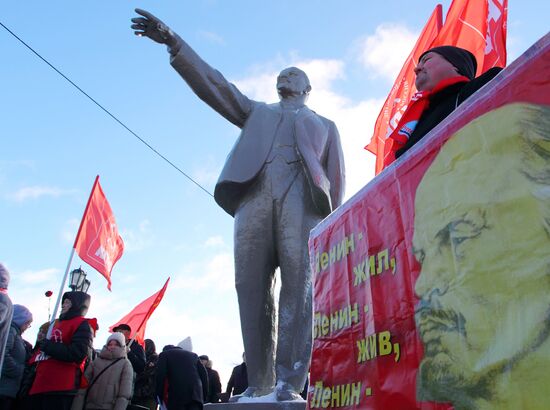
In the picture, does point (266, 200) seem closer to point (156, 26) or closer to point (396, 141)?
point (156, 26)

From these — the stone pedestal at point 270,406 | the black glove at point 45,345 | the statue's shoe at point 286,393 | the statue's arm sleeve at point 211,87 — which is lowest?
the stone pedestal at point 270,406

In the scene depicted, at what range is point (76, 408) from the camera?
5363mm

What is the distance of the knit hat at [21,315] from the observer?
5.25 m

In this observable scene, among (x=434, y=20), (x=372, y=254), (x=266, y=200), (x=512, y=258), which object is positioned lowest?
(x=512, y=258)

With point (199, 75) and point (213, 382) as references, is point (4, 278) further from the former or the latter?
point (213, 382)

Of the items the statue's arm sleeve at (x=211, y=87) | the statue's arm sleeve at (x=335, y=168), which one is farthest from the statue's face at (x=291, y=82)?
the statue's arm sleeve at (x=335, y=168)

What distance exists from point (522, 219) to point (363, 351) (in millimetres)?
713

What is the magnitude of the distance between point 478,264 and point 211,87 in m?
3.36

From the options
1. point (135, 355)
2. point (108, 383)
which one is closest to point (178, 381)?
point (108, 383)

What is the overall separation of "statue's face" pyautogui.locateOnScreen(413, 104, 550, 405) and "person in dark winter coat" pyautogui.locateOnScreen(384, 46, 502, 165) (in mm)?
713

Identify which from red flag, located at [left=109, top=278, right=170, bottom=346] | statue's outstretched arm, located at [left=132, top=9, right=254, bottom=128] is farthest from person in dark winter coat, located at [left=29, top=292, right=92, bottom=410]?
red flag, located at [left=109, top=278, right=170, bottom=346]

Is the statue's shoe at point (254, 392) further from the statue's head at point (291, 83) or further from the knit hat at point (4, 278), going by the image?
the statue's head at point (291, 83)

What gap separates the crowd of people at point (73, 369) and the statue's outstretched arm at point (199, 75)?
1.86 m

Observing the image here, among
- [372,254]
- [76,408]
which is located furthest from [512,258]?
[76,408]
